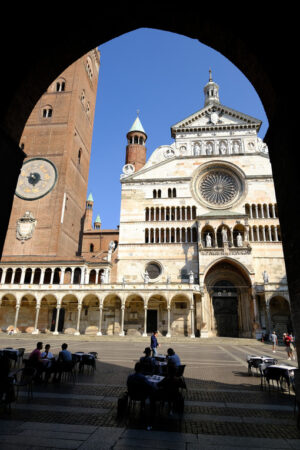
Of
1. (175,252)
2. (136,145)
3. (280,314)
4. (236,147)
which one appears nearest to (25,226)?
(175,252)

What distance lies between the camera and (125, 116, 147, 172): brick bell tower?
1930 inches

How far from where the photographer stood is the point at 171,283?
103 feet

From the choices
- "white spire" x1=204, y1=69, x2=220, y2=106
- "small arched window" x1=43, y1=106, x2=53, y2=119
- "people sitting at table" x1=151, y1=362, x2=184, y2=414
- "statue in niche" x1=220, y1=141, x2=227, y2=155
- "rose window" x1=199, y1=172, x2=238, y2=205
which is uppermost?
"white spire" x1=204, y1=69, x2=220, y2=106

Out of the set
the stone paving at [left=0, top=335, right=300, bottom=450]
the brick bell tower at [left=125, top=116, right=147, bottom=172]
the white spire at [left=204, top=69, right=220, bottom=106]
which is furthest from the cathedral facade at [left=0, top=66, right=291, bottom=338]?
the stone paving at [left=0, top=335, right=300, bottom=450]

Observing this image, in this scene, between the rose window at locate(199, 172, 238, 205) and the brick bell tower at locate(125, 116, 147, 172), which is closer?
the rose window at locate(199, 172, 238, 205)

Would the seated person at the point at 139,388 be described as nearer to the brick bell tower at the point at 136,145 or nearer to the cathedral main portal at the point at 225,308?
the cathedral main portal at the point at 225,308

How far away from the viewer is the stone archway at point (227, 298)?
32.7 m

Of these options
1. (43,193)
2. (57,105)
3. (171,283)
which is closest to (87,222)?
(43,193)

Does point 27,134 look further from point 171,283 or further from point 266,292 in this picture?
point 266,292

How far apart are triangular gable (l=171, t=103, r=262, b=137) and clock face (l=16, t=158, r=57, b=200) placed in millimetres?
17661

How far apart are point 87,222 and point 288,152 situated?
5267cm

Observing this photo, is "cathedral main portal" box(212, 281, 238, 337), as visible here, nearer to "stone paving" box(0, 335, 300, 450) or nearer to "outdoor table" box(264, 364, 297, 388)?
"stone paving" box(0, 335, 300, 450)

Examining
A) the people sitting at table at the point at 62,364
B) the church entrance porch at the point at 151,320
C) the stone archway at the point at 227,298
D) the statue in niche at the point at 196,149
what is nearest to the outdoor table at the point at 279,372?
the people sitting at table at the point at 62,364

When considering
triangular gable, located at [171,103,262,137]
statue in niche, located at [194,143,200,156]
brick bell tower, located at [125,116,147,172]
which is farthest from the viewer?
brick bell tower, located at [125,116,147,172]
